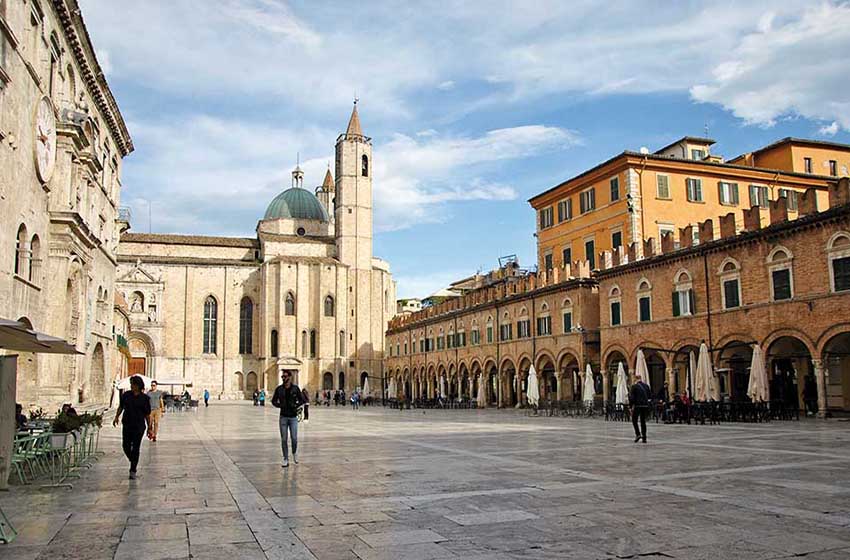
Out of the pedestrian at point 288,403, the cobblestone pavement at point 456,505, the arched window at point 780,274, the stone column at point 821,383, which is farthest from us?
the arched window at point 780,274

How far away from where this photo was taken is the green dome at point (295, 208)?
8088 cm

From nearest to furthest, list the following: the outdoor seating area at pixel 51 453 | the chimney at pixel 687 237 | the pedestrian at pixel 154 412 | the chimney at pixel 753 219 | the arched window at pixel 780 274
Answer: the outdoor seating area at pixel 51 453 → the pedestrian at pixel 154 412 → the arched window at pixel 780 274 → the chimney at pixel 753 219 → the chimney at pixel 687 237

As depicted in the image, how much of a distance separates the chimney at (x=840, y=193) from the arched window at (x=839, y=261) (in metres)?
1.03

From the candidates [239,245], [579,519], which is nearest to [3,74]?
[579,519]

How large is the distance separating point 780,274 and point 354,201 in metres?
54.1

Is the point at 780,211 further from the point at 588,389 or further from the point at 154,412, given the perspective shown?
the point at 154,412

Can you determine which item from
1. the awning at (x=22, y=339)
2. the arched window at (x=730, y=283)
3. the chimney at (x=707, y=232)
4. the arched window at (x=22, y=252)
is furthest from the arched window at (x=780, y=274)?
the arched window at (x=22, y=252)

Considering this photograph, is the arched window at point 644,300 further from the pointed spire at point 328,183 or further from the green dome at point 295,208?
the pointed spire at point 328,183

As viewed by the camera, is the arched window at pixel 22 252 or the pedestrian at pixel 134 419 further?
the arched window at pixel 22 252

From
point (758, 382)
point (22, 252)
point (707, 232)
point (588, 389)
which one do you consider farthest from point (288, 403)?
point (588, 389)

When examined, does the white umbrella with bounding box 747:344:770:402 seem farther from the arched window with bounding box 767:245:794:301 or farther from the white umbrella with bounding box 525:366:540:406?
the white umbrella with bounding box 525:366:540:406

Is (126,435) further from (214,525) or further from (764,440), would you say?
(764,440)

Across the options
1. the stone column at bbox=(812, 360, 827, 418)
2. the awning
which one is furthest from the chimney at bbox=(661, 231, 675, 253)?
the awning

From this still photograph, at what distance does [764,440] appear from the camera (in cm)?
1689
